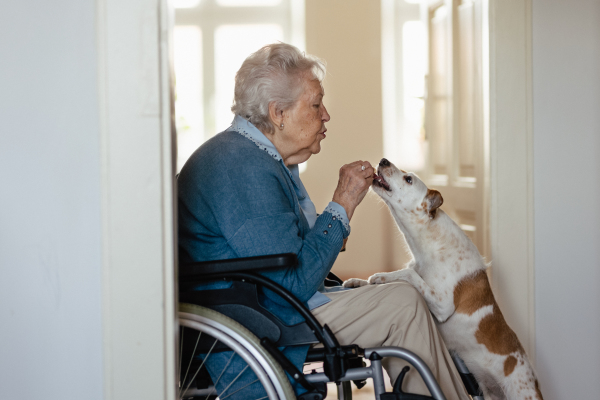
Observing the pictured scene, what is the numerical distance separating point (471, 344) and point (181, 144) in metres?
3.45

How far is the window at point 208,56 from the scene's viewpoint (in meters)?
4.53

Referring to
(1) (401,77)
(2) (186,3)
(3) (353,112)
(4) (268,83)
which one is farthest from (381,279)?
(2) (186,3)

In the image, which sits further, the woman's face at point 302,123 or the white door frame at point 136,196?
the woman's face at point 302,123

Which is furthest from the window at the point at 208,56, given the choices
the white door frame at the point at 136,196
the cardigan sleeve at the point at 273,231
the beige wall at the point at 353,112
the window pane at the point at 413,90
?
the white door frame at the point at 136,196

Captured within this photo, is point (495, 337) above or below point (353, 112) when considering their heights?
below

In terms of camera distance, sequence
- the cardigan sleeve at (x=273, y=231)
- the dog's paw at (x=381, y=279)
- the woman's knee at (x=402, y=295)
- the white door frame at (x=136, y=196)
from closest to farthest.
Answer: the white door frame at (x=136, y=196) → the cardigan sleeve at (x=273, y=231) → the woman's knee at (x=402, y=295) → the dog's paw at (x=381, y=279)

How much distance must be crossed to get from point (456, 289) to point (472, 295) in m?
0.05

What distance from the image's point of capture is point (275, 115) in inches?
59.6

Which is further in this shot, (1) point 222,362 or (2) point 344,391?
(2) point 344,391

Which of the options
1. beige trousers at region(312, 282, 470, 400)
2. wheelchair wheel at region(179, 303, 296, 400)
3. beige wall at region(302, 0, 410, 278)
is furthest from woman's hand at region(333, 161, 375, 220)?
beige wall at region(302, 0, 410, 278)

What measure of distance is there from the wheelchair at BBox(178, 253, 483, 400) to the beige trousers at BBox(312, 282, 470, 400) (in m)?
0.11

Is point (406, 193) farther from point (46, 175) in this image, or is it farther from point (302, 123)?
point (46, 175)

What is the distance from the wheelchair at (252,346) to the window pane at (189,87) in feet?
11.2

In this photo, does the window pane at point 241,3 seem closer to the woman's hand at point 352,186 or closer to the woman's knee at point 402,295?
the woman's hand at point 352,186
